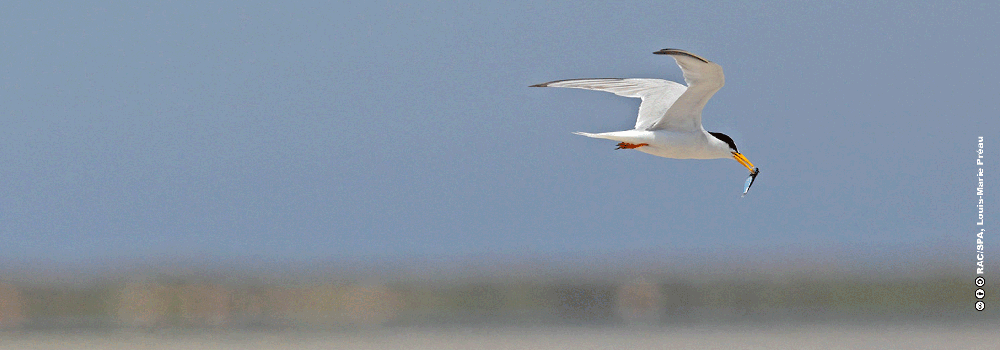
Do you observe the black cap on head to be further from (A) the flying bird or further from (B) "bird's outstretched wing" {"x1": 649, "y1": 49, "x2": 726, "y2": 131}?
(B) "bird's outstretched wing" {"x1": 649, "y1": 49, "x2": 726, "y2": 131}

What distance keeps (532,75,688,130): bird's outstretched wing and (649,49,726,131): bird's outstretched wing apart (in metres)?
0.32

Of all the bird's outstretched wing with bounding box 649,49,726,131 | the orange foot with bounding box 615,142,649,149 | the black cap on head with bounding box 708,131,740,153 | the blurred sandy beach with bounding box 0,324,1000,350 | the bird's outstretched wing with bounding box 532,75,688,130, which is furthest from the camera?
the blurred sandy beach with bounding box 0,324,1000,350

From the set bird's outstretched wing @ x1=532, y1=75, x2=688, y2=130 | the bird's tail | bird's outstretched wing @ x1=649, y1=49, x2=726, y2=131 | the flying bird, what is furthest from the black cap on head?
the bird's tail

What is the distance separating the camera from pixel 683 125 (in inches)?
421

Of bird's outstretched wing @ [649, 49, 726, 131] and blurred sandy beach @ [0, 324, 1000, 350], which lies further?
blurred sandy beach @ [0, 324, 1000, 350]

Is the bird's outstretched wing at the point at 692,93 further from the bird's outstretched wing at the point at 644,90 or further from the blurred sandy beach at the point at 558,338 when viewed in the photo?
the blurred sandy beach at the point at 558,338

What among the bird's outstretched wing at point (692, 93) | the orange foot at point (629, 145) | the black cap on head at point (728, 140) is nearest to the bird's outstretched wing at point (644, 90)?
the bird's outstretched wing at point (692, 93)

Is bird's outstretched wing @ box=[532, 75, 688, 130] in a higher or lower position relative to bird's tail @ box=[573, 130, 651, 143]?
higher

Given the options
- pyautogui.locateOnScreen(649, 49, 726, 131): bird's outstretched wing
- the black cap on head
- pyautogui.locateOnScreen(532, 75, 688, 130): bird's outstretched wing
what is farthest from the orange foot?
the black cap on head

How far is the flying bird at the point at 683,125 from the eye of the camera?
10156 mm

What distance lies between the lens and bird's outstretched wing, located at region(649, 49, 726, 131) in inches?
392

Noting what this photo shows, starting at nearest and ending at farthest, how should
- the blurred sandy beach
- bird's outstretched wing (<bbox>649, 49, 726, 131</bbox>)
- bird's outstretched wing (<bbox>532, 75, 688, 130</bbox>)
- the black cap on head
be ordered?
bird's outstretched wing (<bbox>649, 49, 726, 131</bbox>)
the black cap on head
bird's outstretched wing (<bbox>532, 75, 688, 130</bbox>)
the blurred sandy beach

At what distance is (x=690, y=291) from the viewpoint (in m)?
40.8

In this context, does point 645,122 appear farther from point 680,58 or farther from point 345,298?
point 345,298
